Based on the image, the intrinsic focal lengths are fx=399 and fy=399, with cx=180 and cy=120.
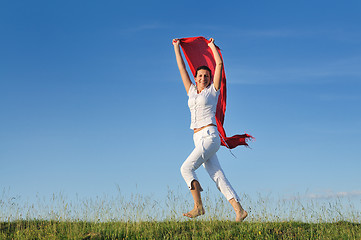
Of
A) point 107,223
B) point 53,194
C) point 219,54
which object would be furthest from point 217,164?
point 53,194

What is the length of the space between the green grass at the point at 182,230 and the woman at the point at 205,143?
15.7 inches

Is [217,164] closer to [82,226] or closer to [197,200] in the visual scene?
[197,200]

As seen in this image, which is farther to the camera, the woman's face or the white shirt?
the woman's face

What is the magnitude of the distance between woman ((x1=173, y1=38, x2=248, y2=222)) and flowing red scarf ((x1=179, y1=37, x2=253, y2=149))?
→ 1045 mm

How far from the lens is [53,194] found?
10.8 metres

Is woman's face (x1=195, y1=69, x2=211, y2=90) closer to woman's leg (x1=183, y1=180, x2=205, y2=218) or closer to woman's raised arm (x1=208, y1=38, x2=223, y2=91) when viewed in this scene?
woman's raised arm (x1=208, y1=38, x2=223, y2=91)

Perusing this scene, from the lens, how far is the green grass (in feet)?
28.4

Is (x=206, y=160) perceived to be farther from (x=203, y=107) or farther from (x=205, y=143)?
(x=203, y=107)

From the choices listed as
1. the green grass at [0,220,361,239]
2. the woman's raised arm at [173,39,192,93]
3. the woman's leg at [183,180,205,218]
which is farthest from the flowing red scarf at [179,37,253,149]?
the green grass at [0,220,361,239]

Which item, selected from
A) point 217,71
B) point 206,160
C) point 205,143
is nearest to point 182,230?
point 206,160

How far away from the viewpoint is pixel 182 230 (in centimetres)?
895

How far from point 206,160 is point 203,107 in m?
1.18

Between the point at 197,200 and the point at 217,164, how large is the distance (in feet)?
2.98

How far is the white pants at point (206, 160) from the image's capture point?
8.56 meters
